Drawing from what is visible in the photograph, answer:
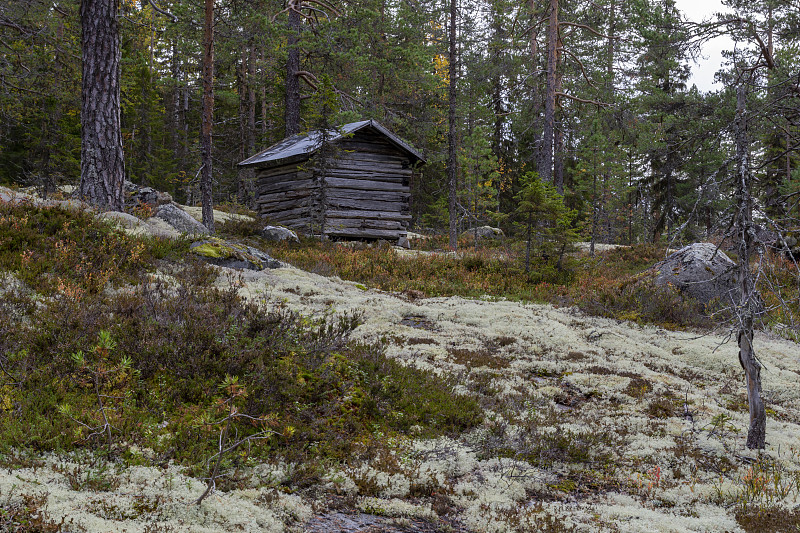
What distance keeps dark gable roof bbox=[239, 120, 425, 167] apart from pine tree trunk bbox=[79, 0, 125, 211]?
9544 mm

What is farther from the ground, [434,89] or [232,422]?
[434,89]

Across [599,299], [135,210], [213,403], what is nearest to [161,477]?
[213,403]

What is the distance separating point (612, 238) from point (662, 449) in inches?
1816

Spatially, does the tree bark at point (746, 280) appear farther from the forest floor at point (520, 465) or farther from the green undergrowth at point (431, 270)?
the green undergrowth at point (431, 270)

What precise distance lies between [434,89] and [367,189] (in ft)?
31.9

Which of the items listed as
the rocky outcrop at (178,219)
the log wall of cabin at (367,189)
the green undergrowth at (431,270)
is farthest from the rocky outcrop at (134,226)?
the log wall of cabin at (367,189)

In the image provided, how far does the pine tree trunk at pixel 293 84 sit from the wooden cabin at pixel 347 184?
1.83m

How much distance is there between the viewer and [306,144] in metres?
22.9

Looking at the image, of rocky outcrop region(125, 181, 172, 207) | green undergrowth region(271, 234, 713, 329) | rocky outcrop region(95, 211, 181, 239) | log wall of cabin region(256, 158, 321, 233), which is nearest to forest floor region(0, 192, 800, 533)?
rocky outcrop region(95, 211, 181, 239)

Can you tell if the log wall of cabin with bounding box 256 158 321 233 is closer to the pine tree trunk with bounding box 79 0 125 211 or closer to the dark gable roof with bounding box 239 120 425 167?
the dark gable roof with bounding box 239 120 425 167

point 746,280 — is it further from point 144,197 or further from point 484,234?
point 484,234

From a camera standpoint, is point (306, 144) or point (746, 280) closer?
point (746, 280)

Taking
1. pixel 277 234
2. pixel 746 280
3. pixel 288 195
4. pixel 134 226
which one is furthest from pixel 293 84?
pixel 746 280

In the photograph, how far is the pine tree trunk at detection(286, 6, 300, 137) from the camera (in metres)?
25.1
